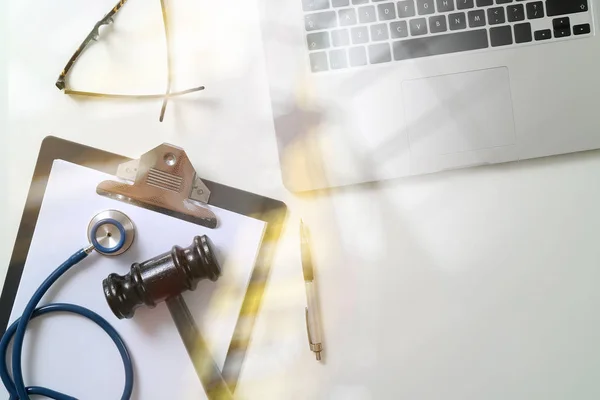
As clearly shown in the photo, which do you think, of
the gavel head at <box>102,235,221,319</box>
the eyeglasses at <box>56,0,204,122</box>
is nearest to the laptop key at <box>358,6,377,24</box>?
the eyeglasses at <box>56,0,204,122</box>

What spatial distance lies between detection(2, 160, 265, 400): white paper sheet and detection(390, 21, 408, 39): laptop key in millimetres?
320

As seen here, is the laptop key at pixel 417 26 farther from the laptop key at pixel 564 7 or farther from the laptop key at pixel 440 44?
the laptop key at pixel 564 7

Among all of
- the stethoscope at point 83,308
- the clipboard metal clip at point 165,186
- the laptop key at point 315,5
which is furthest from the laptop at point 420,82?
the stethoscope at point 83,308

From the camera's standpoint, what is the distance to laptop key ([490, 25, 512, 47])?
0.72 metres

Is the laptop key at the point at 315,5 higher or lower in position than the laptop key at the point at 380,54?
higher

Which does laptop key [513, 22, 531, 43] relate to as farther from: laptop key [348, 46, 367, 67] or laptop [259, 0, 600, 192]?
laptop key [348, 46, 367, 67]

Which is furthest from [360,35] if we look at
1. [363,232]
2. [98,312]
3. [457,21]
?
[98,312]

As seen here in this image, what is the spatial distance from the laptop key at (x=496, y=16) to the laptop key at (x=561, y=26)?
0.22 feet

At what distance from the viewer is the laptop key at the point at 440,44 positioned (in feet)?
2.35

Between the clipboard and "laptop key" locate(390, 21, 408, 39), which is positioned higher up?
"laptop key" locate(390, 21, 408, 39)

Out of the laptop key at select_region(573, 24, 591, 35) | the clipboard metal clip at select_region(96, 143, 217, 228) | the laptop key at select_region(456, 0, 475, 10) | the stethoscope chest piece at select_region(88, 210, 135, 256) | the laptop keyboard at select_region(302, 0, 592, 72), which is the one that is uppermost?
the laptop key at select_region(456, 0, 475, 10)

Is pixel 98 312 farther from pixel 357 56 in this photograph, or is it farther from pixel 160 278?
pixel 357 56

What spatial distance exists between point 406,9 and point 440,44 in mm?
62

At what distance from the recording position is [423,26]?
715 millimetres
